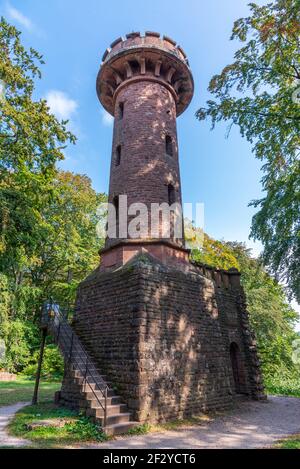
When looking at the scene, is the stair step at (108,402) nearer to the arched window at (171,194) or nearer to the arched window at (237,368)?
the arched window at (237,368)

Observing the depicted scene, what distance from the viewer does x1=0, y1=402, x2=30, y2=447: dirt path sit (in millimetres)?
5443

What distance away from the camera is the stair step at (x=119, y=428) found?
600cm

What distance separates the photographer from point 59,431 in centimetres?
607

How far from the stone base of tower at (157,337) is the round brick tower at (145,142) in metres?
0.87

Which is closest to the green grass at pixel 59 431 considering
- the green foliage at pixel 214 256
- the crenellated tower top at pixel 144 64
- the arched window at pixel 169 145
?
the arched window at pixel 169 145

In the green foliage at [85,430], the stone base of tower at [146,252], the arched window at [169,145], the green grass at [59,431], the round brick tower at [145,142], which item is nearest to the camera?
the green grass at [59,431]

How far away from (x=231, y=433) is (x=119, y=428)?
7.59 feet

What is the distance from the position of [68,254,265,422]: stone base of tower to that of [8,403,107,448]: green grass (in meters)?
1.04

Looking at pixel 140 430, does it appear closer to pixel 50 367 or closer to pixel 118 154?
pixel 118 154

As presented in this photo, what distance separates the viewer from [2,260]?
8086 millimetres

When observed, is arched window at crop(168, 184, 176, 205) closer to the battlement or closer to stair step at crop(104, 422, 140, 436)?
the battlement

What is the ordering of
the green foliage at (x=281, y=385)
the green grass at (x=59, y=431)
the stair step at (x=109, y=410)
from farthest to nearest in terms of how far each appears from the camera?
the green foliage at (x=281, y=385) → the stair step at (x=109, y=410) → the green grass at (x=59, y=431)

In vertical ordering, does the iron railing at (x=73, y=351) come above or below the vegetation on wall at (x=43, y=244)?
below

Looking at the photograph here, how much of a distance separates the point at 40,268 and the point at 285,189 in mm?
21894
